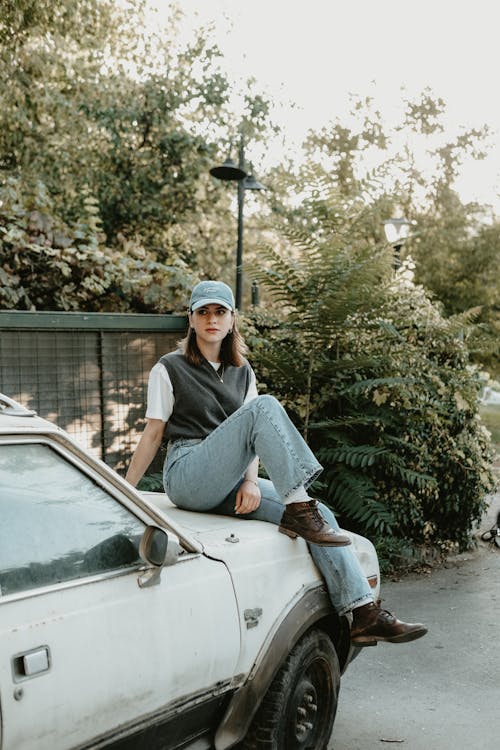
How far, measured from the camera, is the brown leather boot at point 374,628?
12.6 ft

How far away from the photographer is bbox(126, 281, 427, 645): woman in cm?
373

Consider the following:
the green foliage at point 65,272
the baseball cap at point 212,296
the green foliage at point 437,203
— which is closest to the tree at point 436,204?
the green foliage at point 437,203

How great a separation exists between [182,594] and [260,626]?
1.61ft

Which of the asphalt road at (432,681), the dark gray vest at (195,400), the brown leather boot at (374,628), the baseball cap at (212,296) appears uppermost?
the baseball cap at (212,296)

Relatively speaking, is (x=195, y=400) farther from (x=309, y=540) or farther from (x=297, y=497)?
(x=309, y=540)

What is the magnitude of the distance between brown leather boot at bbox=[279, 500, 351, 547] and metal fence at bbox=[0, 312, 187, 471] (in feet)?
13.0

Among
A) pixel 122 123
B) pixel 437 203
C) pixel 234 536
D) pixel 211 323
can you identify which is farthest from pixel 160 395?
pixel 437 203

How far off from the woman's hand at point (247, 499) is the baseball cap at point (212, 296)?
100 centimetres

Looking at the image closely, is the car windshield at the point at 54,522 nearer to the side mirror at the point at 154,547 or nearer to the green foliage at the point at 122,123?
the side mirror at the point at 154,547

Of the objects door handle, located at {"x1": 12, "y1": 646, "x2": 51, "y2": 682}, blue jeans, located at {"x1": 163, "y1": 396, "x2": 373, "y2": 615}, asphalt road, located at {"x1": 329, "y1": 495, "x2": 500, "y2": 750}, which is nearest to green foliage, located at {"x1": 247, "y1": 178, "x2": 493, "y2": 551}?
asphalt road, located at {"x1": 329, "y1": 495, "x2": 500, "y2": 750}

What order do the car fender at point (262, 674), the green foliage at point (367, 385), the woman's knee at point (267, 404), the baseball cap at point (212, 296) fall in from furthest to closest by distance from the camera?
the green foliage at point (367, 385)
the baseball cap at point (212, 296)
the woman's knee at point (267, 404)
the car fender at point (262, 674)

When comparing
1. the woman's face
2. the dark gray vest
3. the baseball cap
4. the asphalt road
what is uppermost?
the baseball cap

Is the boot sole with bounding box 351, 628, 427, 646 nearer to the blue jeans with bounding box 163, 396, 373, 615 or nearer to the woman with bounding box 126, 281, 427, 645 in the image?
the woman with bounding box 126, 281, 427, 645

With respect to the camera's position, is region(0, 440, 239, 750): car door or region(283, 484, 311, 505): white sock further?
region(283, 484, 311, 505): white sock
